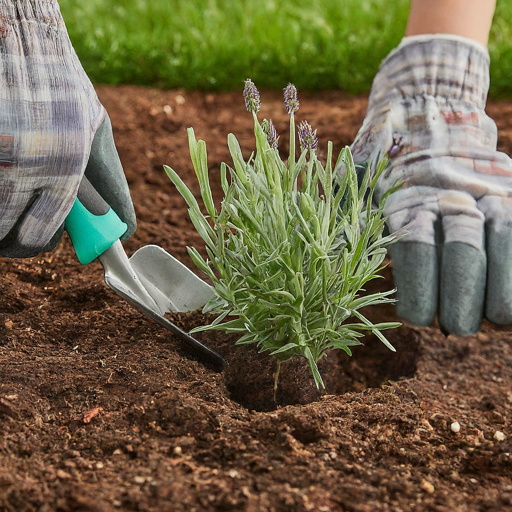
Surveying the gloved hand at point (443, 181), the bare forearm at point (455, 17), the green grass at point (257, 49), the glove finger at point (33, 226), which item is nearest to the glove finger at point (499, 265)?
the gloved hand at point (443, 181)

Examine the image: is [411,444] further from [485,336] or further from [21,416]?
[485,336]

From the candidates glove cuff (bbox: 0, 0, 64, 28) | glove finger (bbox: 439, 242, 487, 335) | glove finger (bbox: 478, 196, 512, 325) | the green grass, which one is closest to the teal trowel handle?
glove cuff (bbox: 0, 0, 64, 28)

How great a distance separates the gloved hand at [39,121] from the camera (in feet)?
4.38

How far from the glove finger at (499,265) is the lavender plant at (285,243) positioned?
0.39 m

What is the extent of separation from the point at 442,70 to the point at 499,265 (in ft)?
2.17

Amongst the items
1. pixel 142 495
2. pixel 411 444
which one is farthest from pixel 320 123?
pixel 142 495

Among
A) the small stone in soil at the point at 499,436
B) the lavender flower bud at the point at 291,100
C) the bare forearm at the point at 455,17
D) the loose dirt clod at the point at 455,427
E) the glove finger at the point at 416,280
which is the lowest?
the small stone in soil at the point at 499,436

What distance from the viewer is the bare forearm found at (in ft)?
6.03

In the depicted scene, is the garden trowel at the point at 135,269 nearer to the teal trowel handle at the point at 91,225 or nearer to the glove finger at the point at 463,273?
the teal trowel handle at the point at 91,225

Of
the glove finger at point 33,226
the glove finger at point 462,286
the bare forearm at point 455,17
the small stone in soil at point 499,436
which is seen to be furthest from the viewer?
the bare forearm at point 455,17

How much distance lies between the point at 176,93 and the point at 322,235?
253cm

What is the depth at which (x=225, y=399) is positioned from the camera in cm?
128

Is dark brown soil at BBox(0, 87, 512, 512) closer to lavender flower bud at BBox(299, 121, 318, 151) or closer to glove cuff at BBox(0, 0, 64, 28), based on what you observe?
lavender flower bud at BBox(299, 121, 318, 151)

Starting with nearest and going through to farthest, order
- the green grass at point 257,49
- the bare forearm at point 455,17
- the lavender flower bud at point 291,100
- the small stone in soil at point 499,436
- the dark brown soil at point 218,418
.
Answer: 1. the dark brown soil at point 218,418
2. the lavender flower bud at point 291,100
3. the small stone in soil at point 499,436
4. the bare forearm at point 455,17
5. the green grass at point 257,49
